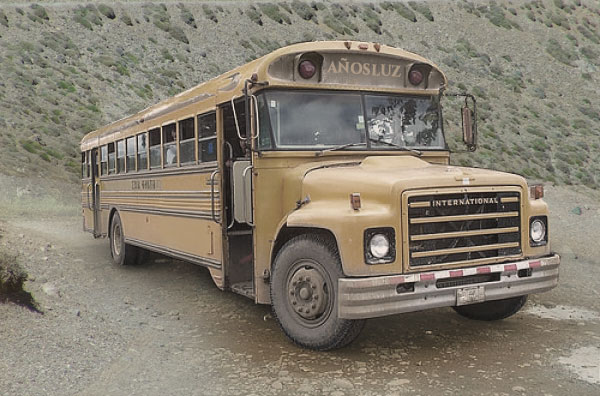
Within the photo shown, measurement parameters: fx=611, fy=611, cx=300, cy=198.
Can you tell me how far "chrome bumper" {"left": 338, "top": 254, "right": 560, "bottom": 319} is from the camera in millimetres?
4309

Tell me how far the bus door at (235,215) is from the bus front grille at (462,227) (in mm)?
1737

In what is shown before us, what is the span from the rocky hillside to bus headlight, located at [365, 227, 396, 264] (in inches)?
598

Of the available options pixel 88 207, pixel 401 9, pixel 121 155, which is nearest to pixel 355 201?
pixel 121 155

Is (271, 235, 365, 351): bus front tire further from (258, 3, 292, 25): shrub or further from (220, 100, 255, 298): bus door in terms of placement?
(258, 3, 292, 25): shrub

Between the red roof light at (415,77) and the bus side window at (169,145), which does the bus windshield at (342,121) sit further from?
the bus side window at (169,145)

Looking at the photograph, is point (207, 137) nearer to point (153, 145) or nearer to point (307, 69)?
point (307, 69)

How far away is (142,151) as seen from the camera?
8227 mm

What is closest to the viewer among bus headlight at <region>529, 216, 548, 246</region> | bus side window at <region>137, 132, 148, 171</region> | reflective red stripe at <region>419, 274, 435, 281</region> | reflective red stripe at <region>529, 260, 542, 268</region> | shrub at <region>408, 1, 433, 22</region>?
reflective red stripe at <region>419, 274, 435, 281</region>

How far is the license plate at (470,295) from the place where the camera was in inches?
181

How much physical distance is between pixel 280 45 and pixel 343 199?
34.9 meters

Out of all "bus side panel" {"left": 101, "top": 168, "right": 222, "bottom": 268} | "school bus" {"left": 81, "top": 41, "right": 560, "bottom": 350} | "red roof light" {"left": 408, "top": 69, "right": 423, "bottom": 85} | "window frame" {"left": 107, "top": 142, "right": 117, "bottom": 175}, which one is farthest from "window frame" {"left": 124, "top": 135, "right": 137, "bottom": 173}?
"red roof light" {"left": 408, "top": 69, "right": 423, "bottom": 85}

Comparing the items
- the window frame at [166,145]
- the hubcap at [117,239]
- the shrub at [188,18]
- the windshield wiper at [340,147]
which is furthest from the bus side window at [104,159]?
the shrub at [188,18]

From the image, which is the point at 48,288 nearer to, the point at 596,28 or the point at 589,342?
the point at 589,342

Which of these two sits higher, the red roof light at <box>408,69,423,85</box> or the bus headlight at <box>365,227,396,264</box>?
the red roof light at <box>408,69,423,85</box>
